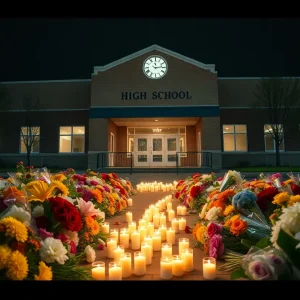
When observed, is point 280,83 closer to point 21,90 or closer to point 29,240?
point 21,90

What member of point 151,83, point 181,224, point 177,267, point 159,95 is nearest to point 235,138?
point 159,95

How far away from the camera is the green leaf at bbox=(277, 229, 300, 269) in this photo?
5.64ft

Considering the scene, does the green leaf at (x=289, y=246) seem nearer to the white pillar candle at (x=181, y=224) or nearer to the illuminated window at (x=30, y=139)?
Answer: the white pillar candle at (x=181, y=224)

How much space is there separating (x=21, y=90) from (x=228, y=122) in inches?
677

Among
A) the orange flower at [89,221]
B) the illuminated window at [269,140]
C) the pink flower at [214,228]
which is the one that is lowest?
the pink flower at [214,228]

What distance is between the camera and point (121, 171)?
1864 cm

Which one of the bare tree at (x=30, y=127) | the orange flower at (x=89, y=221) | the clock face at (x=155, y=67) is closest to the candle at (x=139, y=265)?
the orange flower at (x=89, y=221)

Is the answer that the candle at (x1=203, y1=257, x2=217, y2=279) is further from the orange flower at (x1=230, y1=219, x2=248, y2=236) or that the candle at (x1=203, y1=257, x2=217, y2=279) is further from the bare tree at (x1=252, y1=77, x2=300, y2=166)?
the bare tree at (x1=252, y1=77, x2=300, y2=166)

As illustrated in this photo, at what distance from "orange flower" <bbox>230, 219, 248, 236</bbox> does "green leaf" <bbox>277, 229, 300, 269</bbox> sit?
108cm

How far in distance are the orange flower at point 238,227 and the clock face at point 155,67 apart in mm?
19466

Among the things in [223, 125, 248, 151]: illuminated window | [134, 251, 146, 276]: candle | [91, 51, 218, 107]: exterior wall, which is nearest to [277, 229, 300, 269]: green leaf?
[134, 251, 146, 276]: candle

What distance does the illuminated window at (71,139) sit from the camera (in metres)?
22.9

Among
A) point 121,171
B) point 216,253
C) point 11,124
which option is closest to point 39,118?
point 11,124
